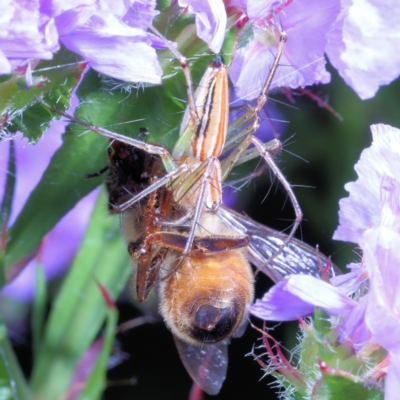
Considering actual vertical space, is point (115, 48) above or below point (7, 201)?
above

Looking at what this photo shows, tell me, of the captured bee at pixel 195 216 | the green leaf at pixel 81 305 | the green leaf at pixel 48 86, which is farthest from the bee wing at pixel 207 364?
the green leaf at pixel 48 86

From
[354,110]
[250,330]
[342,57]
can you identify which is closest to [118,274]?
[342,57]

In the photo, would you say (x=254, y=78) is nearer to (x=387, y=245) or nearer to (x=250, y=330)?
(x=387, y=245)

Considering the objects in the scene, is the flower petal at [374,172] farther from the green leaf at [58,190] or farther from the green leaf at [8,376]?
the green leaf at [8,376]

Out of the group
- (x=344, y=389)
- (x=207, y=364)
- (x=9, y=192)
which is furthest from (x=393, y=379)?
(x=9, y=192)

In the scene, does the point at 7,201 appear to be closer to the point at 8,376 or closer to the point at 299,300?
the point at 8,376

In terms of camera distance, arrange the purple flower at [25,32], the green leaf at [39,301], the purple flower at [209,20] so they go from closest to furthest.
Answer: the purple flower at [25,32]
the purple flower at [209,20]
the green leaf at [39,301]
